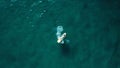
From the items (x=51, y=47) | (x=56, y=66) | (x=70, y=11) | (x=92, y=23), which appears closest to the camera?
(x=56, y=66)

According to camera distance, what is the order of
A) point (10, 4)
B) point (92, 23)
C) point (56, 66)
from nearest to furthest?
point (56, 66) < point (92, 23) < point (10, 4)

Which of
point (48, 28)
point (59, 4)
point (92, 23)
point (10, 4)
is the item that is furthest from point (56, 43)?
point (10, 4)

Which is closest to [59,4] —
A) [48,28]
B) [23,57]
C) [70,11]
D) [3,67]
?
[70,11]

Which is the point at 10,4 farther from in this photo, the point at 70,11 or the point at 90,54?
the point at 90,54

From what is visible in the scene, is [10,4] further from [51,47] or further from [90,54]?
[90,54]

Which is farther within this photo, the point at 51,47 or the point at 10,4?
the point at 10,4

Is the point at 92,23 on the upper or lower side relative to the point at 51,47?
upper
